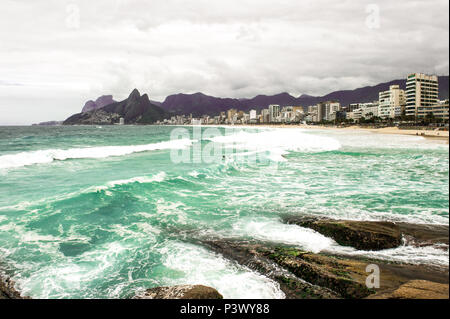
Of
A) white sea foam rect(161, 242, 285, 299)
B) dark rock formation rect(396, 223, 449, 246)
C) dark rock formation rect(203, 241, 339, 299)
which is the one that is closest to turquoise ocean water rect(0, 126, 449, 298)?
white sea foam rect(161, 242, 285, 299)

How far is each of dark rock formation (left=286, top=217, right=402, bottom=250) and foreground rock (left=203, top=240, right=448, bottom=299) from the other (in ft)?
2.63

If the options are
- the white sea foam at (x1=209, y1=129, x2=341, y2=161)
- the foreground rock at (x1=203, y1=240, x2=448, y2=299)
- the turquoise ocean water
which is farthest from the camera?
the white sea foam at (x1=209, y1=129, x2=341, y2=161)

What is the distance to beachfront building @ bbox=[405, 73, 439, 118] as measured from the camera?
116 meters

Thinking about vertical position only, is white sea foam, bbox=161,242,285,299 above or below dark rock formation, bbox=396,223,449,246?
below

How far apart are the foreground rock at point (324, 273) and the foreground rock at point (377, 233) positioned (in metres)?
0.85

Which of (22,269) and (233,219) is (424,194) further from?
(22,269)

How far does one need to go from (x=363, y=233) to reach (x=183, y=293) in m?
5.08

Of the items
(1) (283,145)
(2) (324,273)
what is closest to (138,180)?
(2) (324,273)

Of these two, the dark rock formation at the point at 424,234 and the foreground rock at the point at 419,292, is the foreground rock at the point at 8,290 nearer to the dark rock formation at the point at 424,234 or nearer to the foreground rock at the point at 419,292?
the foreground rock at the point at 419,292

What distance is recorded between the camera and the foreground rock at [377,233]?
672 cm

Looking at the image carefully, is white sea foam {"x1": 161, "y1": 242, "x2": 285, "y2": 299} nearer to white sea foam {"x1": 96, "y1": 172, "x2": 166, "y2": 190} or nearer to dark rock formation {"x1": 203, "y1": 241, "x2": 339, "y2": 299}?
dark rock formation {"x1": 203, "y1": 241, "x2": 339, "y2": 299}

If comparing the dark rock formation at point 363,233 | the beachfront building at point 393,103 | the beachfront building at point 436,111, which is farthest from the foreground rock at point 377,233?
the beachfront building at point 393,103
